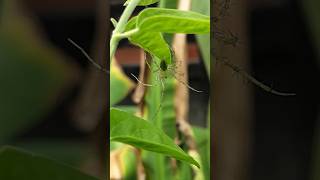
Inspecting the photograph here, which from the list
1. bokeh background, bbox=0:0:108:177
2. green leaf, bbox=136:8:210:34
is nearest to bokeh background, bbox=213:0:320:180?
green leaf, bbox=136:8:210:34

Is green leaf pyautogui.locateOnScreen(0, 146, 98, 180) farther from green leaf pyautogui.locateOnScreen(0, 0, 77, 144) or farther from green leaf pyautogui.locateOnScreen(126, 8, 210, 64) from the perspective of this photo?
green leaf pyautogui.locateOnScreen(126, 8, 210, 64)

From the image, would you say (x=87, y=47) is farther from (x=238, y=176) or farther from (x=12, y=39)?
(x=238, y=176)

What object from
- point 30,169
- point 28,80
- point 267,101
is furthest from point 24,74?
point 267,101

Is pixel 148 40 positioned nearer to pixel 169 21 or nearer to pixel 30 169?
pixel 169 21

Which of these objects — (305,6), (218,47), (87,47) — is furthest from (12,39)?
(305,6)

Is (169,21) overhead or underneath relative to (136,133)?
overhead

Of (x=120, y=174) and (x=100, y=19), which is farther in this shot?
(x=120, y=174)
